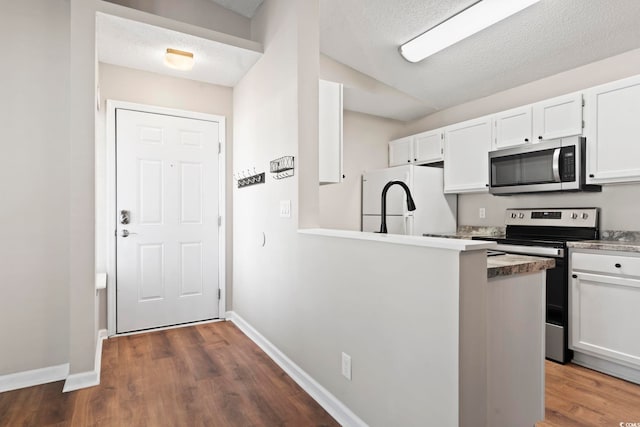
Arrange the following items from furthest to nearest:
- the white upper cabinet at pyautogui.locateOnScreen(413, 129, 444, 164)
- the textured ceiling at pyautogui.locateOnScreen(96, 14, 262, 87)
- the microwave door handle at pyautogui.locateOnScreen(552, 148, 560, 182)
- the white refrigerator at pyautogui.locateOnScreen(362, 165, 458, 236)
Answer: the white upper cabinet at pyautogui.locateOnScreen(413, 129, 444, 164) < the white refrigerator at pyautogui.locateOnScreen(362, 165, 458, 236) < the microwave door handle at pyautogui.locateOnScreen(552, 148, 560, 182) < the textured ceiling at pyautogui.locateOnScreen(96, 14, 262, 87)

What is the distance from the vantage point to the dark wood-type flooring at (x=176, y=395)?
1911 mm

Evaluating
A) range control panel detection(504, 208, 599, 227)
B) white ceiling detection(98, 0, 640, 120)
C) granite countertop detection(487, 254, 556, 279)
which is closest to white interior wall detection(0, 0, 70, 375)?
white ceiling detection(98, 0, 640, 120)

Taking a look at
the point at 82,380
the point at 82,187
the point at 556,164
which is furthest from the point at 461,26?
the point at 82,380

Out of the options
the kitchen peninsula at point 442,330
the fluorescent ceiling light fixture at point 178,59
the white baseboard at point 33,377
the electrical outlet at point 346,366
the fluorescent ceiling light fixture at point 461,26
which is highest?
the fluorescent ceiling light fixture at point 461,26

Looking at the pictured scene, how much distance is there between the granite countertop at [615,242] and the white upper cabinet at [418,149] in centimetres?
169

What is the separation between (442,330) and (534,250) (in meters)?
1.94

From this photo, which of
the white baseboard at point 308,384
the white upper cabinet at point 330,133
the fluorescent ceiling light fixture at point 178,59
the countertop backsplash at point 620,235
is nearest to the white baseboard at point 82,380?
the white baseboard at point 308,384

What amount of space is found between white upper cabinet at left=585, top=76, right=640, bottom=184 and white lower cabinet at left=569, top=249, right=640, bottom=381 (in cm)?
64

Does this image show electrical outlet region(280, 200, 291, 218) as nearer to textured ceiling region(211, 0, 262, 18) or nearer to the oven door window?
textured ceiling region(211, 0, 262, 18)

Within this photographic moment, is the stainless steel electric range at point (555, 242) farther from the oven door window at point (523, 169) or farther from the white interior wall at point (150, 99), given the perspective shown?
the white interior wall at point (150, 99)

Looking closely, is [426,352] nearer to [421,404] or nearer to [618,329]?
[421,404]

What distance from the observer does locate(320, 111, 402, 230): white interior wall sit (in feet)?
13.8

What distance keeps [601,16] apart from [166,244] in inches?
158

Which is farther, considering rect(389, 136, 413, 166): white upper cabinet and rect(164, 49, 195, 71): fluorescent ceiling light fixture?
rect(389, 136, 413, 166): white upper cabinet
